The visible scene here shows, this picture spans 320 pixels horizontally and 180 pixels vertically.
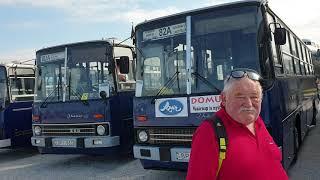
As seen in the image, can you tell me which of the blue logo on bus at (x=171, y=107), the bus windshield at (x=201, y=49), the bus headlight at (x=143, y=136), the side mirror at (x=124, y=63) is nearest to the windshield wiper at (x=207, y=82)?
the bus windshield at (x=201, y=49)

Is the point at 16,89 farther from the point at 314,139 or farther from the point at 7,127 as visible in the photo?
the point at 314,139

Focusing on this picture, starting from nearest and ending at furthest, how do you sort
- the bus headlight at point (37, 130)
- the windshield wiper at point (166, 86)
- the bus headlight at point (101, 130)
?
the windshield wiper at point (166, 86), the bus headlight at point (101, 130), the bus headlight at point (37, 130)

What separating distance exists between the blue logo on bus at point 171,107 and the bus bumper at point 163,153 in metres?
0.53

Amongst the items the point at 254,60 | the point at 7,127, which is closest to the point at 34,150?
the point at 7,127

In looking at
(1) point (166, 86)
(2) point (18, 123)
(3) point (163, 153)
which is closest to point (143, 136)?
(3) point (163, 153)

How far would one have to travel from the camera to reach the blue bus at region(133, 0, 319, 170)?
6363 millimetres

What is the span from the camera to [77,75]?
31.7ft

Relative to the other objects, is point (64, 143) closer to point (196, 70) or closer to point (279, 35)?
point (196, 70)

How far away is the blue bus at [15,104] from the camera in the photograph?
11.3 m

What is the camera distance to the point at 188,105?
6691 mm

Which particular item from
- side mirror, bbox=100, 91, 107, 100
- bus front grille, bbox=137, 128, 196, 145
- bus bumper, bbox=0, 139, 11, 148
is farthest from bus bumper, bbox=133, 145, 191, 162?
bus bumper, bbox=0, 139, 11, 148

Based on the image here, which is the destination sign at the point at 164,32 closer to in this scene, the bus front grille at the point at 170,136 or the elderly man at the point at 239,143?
the bus front grille at the point at 170,136

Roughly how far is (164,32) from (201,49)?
29.6 inches

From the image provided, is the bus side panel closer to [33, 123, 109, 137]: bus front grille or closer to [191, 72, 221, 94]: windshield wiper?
[33, 123, 109, 137]: bus front grille
